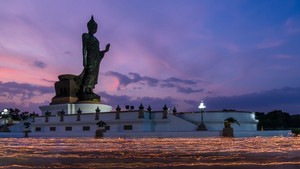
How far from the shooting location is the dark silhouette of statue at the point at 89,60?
56812mm

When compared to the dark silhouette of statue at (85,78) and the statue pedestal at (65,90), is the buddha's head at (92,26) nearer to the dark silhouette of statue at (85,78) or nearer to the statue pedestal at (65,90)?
the dark silhouette of statue at (85,78)

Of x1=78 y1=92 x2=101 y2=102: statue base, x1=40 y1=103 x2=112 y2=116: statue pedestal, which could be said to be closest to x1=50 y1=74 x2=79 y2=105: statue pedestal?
x1=78 y1=92 x2=101 y2=102: statue base

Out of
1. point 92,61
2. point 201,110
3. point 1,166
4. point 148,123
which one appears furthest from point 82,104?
point 1,166

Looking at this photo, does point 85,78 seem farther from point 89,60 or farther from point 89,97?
→ point 89,97

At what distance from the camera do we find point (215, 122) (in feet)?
134

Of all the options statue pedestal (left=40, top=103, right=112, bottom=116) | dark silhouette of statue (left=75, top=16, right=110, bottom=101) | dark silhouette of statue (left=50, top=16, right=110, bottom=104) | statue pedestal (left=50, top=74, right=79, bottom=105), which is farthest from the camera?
dark silhouette of statue (left=75, top=16, right=110, bottom=101)

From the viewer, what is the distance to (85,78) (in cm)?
5750

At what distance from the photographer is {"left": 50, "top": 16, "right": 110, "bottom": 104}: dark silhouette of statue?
5631 cm

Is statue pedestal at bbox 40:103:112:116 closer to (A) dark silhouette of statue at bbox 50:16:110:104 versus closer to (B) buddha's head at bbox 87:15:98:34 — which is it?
(A) dark silhouette of statue at bbox 50:16:110:104

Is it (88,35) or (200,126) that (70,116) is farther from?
(200,126)

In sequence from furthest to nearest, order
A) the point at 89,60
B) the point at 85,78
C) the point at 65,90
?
the point at 85,78, the point at 89,60, the point at 65,90

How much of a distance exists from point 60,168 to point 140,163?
102 inches

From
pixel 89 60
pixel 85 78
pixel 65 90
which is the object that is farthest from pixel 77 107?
pixel 89 60

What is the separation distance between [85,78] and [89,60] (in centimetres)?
268
